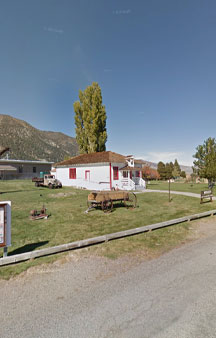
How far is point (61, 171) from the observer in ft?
89.9

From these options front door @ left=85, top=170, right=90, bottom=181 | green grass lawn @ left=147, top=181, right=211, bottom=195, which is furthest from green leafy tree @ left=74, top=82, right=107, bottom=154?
green grass lawn @ left=147, top=181, right=211, bottom=195

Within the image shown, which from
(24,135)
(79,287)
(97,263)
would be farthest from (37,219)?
(24,135)

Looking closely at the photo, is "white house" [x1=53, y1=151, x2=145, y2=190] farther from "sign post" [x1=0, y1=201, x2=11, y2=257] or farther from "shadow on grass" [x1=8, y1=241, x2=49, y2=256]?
"sign post" [x1=0, y1=201, x2=11, y2=257]

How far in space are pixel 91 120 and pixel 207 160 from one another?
66.7 feet

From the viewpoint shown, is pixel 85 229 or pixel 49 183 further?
pixel 49 183

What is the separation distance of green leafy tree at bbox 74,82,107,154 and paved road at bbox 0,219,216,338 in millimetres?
27366

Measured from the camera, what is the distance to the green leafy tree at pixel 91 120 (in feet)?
102

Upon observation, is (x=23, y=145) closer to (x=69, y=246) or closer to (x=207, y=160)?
(x=207, y=160)

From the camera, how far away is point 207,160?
19391mm

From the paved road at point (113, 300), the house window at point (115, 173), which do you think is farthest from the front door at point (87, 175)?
the paved road at point (113, 300)

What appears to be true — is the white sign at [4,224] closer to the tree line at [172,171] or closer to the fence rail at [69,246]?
the fence rail at [69,246]

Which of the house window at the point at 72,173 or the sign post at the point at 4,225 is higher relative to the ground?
the house window at the point at 72,173

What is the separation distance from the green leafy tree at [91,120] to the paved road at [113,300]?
89.8 ft

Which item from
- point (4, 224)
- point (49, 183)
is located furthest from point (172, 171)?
point (4, 224)
